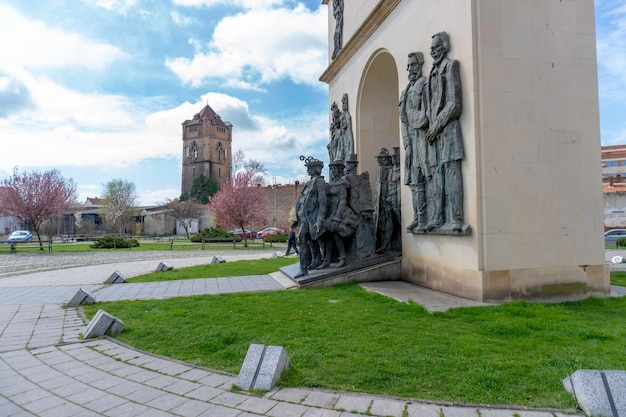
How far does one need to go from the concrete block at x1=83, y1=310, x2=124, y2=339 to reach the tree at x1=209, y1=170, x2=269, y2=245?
27.3 metres

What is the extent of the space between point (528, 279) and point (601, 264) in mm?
1620

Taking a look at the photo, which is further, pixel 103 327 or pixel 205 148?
pixel 205 148

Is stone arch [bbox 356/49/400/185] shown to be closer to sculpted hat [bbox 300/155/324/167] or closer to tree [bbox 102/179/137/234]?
sculpted hat [bbox 300/155/324/167]

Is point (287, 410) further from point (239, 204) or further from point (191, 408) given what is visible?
point (239, 204)

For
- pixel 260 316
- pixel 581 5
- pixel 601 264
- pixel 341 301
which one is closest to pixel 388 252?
pixel 341 301

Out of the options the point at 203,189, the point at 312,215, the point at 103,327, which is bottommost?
the point at 103,327

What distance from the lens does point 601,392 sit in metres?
2.89

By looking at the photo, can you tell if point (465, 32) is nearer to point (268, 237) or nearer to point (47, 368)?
point (47, 368)

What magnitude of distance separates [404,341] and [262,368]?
69.4 inches

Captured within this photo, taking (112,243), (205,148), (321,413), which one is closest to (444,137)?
(321,413)

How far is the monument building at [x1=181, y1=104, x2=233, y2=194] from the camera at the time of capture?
253 feet

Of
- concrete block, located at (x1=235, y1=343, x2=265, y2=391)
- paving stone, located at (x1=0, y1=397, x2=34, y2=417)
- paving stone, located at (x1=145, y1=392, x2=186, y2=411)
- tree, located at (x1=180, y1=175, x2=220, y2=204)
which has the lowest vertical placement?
paving stone, located at (x1=0, y1=397, x2=34, y2=417)

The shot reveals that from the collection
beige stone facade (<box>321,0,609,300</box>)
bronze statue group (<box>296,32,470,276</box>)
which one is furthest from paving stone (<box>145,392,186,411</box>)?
bronze statue group (<box>296,32,470,276</box>)

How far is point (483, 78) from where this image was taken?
705cm
